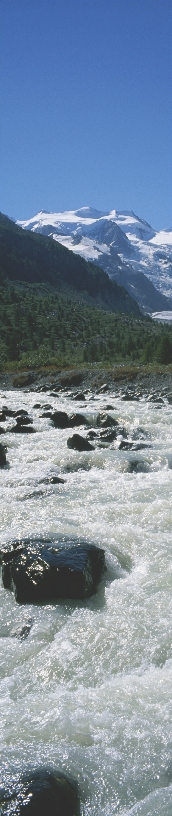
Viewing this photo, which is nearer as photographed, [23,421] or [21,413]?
[23,421]

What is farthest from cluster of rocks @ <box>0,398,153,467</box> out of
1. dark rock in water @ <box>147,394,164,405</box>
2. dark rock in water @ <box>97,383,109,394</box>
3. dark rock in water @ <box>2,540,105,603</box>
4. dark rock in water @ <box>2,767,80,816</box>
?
dark rock in water @ <box>2,767,80,816</box>

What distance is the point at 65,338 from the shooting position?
250 feet

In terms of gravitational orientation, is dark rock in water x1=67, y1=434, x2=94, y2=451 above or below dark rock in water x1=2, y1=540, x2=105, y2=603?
above

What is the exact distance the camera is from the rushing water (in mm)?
3908

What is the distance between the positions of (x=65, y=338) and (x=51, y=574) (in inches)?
2787

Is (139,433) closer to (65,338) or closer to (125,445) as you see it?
(125,445)

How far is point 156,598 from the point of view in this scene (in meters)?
6.28

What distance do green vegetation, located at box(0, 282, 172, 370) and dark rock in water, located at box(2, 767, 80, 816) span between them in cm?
3833

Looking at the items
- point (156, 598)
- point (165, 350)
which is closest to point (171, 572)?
point (156, 598)

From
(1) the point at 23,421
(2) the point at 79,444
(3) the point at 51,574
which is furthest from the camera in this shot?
(1) the point at 23,421

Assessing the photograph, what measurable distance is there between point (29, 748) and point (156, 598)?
2573 millimetres

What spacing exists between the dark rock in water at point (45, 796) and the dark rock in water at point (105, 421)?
14944 millimetres

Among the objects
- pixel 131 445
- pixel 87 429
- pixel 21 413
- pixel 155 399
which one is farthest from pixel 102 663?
pixel 155 399

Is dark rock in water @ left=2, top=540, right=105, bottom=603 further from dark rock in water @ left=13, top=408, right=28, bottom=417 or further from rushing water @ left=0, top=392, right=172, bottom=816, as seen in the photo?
dark rock in water @ left=13, top=408, right=28, bottom=417
